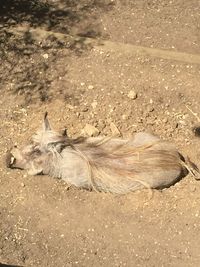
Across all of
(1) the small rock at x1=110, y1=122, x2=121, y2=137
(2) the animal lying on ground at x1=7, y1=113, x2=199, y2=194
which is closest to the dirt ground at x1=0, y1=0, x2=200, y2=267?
(1) the small rock at x1=110, y1=122, x2=121, y2=137

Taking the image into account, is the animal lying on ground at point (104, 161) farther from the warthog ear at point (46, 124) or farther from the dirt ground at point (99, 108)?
the dirt ground at point (99, 108)

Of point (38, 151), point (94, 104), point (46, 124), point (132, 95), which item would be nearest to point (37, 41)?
point (94, 104)

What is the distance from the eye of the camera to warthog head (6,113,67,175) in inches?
213

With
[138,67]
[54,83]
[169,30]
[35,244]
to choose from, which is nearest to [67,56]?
[54,83]

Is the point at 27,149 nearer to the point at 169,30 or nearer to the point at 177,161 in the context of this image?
the point at 177,161

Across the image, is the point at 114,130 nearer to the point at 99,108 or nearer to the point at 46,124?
the point at 99,108

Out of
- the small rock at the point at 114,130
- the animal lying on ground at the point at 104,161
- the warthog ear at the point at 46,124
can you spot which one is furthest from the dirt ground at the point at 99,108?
the warthog ear at the point at 46,124

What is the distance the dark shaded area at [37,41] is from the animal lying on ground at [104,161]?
0.80 meters

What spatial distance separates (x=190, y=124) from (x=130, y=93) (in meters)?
0.73

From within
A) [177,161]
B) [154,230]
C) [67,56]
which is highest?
[67,56]

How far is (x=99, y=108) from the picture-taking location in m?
6.01

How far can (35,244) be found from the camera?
5.20m

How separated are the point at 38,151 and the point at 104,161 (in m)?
0.68

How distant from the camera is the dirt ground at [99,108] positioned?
17.0ft
